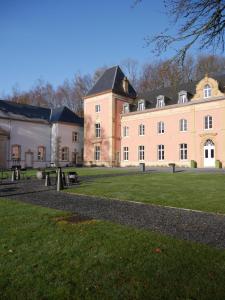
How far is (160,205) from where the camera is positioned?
8.77 meters

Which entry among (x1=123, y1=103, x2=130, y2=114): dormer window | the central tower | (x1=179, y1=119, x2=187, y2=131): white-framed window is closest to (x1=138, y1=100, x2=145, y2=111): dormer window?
(x1=123, y1=103, x2=130, y2=114): dormer window

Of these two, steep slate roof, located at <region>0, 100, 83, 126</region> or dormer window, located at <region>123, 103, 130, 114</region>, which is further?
dormer window, located at <region>123, 103, 130, 114</region>

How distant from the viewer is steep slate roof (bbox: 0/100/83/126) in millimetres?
39078

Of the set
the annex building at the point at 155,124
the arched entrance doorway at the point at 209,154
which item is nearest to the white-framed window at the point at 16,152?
the annex building at the point at 155,124

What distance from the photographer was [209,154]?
3231 centimetres

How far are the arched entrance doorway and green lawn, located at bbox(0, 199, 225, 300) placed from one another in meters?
28.1

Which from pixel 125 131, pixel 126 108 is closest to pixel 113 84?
pixel 126 108

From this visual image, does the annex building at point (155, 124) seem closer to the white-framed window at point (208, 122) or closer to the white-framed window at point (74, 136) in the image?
the white-framed window at point (208, 122)

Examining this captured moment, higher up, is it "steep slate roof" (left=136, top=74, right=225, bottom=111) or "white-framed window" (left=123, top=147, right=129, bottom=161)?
"steep slate roof" (left=136, top=74, right=225, bottom=111)

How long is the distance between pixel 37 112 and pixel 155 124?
59.0ft

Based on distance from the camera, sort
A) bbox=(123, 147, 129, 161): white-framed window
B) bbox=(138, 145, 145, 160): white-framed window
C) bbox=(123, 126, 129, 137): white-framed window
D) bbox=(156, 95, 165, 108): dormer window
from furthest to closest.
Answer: bbox=(123, 126, 129, 137): white-framed window < bbox=(123, 147, 129, 161): white-framed window < bbox=(138, 145, 145, 160): white-framed window < bbox=(156, 95, 165, 108): dormer window

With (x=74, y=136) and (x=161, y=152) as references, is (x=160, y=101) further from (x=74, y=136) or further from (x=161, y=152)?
(x=74, y=136)

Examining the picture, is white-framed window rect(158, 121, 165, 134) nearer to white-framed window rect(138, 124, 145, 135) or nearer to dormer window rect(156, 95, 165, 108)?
dormer window rect(156, 95, 165, 108)

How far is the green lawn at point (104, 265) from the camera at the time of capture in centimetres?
339
